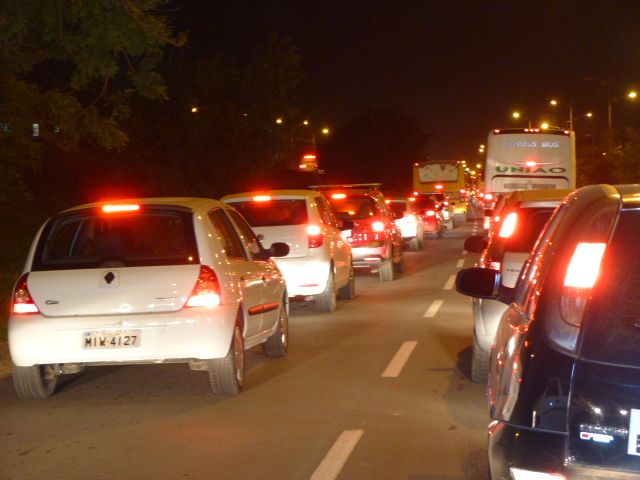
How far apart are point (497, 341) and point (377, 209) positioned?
13329 millimetres

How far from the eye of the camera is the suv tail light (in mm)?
3199

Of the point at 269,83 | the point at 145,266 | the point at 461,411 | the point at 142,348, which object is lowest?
the point at 461,411

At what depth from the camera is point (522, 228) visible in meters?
8.22

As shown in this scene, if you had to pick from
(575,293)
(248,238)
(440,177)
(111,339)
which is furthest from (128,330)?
(440,177)

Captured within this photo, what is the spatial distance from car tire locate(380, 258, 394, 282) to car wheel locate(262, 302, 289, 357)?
8.48 meters

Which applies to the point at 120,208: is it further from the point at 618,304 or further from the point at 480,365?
the point at 618,304

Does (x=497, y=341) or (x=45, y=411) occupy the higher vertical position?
(x=497, y=341)

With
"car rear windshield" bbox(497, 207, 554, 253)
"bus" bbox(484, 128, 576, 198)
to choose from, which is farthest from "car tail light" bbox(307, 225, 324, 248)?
"bus" bbox(484, 128, 576, 198)

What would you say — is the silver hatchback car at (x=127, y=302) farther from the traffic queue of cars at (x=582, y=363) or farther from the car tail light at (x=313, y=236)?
the car tail light at (x=313, y=236)

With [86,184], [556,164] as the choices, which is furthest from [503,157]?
[86,184]

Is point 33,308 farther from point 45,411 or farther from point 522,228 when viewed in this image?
point 522,228

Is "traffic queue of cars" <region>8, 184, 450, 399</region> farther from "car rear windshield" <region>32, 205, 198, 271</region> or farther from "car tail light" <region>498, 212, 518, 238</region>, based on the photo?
"car tail light" <region>498, 212, 518, 238</region>

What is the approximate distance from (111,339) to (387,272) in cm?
1135

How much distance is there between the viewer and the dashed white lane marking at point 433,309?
13.1 m
